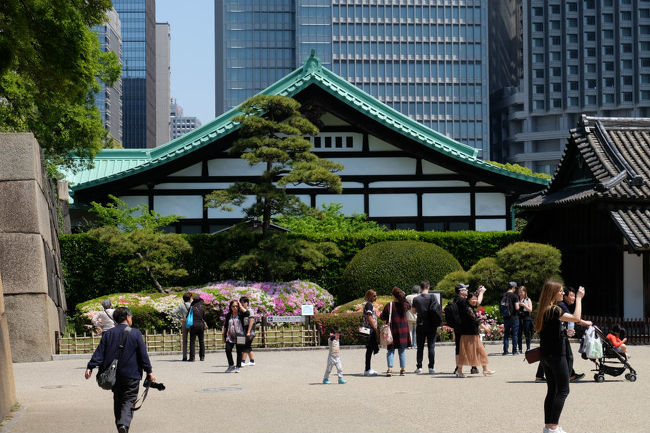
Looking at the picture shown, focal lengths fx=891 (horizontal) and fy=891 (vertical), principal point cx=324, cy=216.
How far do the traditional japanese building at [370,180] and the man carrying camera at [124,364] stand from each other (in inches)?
904

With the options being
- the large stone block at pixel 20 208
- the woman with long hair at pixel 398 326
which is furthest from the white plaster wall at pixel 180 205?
the woman with long hair at pixel 398 326

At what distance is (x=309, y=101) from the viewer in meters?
33.7

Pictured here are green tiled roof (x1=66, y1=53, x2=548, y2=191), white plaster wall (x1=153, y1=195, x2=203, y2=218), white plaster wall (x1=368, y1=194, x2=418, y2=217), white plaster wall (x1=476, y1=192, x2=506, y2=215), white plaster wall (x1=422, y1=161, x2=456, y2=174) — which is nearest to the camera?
green tiled roof (x1=66, y1=53, x2=548, y2=191)

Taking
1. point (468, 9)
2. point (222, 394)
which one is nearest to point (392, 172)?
point (222, 394)

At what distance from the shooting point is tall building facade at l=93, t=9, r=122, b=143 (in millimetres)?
165000

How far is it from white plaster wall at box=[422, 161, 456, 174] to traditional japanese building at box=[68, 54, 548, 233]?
4 cm

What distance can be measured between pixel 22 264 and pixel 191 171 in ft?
38.7

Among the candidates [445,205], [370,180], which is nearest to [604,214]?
[445,205]

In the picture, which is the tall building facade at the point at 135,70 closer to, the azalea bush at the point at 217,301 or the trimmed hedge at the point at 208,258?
the trimmed hedge at the point at 208,258

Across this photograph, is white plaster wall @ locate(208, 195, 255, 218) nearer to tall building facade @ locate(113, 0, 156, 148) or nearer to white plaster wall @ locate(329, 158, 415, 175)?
white plaster wall @ locate(329, 158, 415, 175)

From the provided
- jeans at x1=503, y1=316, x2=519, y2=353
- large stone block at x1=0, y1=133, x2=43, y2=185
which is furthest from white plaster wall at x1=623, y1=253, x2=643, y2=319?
large stone block at x1=0, y1=133, x2=43, y2=185

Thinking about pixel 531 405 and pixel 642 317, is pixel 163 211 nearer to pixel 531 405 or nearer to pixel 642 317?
pixel 642 317

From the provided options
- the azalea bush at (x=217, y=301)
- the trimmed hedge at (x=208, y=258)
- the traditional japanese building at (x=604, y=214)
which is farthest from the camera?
the trimmed hedge at (x=208, y=258)

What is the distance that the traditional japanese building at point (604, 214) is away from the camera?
26.6m
